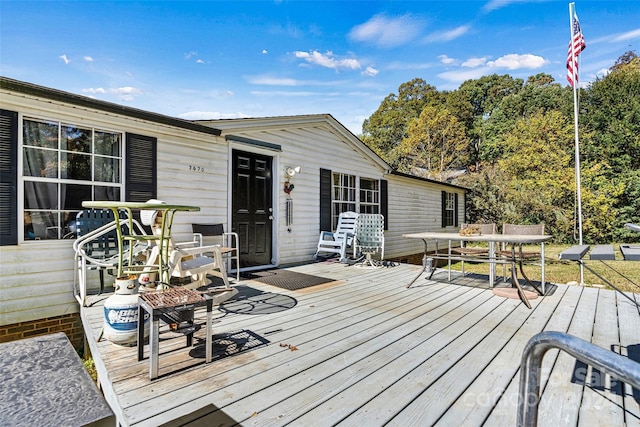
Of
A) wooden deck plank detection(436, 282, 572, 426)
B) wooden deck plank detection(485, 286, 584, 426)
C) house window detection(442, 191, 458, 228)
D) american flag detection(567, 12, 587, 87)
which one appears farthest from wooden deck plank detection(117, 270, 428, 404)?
house window detection(442, 191, 458, 228)

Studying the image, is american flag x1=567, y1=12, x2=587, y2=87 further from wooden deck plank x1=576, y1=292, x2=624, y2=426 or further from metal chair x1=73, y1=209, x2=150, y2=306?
metal chair x1=73, y1=209, x2=150, y2=306

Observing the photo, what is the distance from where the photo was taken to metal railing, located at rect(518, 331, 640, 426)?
0.57 meters

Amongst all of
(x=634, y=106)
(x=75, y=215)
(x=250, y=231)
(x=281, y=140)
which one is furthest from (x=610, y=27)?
(x=75, y=215)

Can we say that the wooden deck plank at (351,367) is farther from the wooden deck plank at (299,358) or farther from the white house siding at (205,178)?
the white house siding at (205,178)

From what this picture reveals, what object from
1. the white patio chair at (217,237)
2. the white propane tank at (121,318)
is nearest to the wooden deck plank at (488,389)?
the white propane tank at (121,318)

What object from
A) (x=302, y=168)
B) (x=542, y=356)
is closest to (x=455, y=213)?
A: (x=302, y=168)

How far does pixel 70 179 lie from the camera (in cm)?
375

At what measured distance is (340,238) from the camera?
21.8 feet

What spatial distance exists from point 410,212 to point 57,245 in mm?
8946

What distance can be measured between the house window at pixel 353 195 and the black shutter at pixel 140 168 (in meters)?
4.00

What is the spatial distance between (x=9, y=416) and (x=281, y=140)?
584 centimetres

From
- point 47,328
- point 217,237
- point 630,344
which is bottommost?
point 47,328

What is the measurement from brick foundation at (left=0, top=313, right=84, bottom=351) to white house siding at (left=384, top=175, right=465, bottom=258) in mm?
7076

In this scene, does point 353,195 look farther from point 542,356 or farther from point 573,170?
point 573,170
